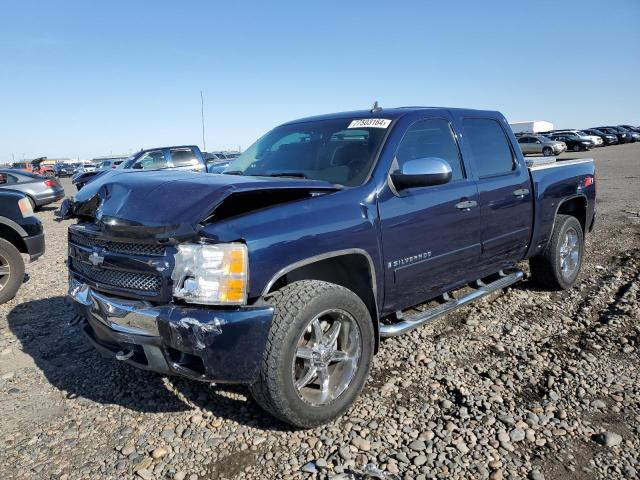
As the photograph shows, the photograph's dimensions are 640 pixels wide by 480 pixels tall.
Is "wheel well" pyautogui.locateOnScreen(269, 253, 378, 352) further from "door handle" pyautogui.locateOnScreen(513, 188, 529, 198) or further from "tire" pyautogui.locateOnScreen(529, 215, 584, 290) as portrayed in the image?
"tire" pyautogui.locateOnScreen(529, 215, 584, 290)

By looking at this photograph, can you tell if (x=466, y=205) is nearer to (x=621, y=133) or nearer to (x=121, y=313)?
(x=121, y=313)

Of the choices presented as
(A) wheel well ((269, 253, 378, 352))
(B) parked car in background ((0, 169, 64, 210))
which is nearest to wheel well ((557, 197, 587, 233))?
(A) wheel well ((269, 253, 378, 352))

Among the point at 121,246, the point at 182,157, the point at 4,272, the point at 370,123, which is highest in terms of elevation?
the point at 370,123

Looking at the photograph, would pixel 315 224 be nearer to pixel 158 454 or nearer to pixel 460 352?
pixel 158 454

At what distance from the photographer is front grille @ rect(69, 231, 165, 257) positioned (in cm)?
257

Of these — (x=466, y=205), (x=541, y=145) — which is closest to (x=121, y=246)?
(x=466, y=205)

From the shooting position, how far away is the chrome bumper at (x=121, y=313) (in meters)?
2.51

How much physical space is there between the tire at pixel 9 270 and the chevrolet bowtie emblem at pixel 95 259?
3.25 m

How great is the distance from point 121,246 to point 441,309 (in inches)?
90.1

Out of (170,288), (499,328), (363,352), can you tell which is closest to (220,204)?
(170,288)

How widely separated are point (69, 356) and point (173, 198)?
6.95 ft

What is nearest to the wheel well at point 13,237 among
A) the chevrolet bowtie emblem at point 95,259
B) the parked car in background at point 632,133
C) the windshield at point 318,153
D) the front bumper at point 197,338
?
the windshield at point 318,153

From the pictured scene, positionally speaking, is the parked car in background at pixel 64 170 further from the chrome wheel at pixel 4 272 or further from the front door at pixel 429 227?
the front door at pixel 429 227

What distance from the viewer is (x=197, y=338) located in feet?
7.82
